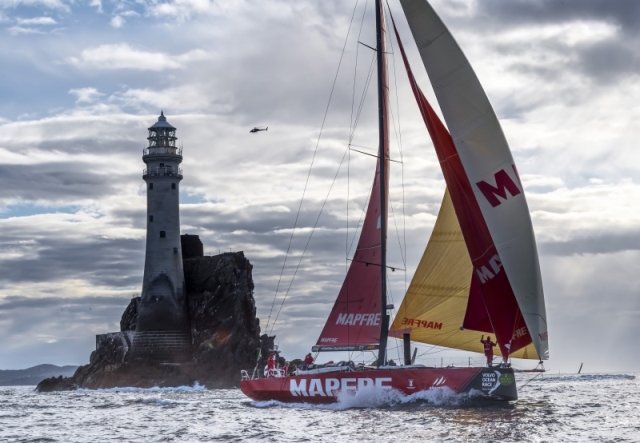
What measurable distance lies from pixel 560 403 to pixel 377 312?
30.5ft

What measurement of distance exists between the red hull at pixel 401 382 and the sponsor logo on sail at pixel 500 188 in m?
4.68

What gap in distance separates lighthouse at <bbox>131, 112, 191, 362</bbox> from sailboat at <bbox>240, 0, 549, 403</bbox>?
31.6 meters

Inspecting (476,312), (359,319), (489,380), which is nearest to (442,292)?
(476,312)

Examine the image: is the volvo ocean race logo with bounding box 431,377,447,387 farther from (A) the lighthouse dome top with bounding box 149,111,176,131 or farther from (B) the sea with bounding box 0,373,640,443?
(A) the lighthouse dome top with bounding box 149,111,176,131

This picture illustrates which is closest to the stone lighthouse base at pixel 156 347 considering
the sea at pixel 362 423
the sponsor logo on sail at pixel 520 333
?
the sea at pixel 362 423

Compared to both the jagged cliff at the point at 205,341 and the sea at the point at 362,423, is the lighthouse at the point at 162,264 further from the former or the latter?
the sea at the point at 362,423

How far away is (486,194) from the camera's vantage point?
24.5 m

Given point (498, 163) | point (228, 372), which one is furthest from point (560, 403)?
point (228, 372)

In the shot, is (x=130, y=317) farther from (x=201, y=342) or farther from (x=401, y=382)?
(x=401, y=382)

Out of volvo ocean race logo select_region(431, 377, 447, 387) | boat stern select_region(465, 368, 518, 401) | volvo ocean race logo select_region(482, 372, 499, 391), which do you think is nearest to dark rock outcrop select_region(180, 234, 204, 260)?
volvo ocean race logo select_region(431, 377, 447, 387)

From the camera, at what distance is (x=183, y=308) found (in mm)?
63312

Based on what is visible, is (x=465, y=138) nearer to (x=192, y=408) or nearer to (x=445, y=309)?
(x=445, y=309)

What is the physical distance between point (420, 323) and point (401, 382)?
2.10 meters

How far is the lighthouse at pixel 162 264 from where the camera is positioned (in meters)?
60.3
